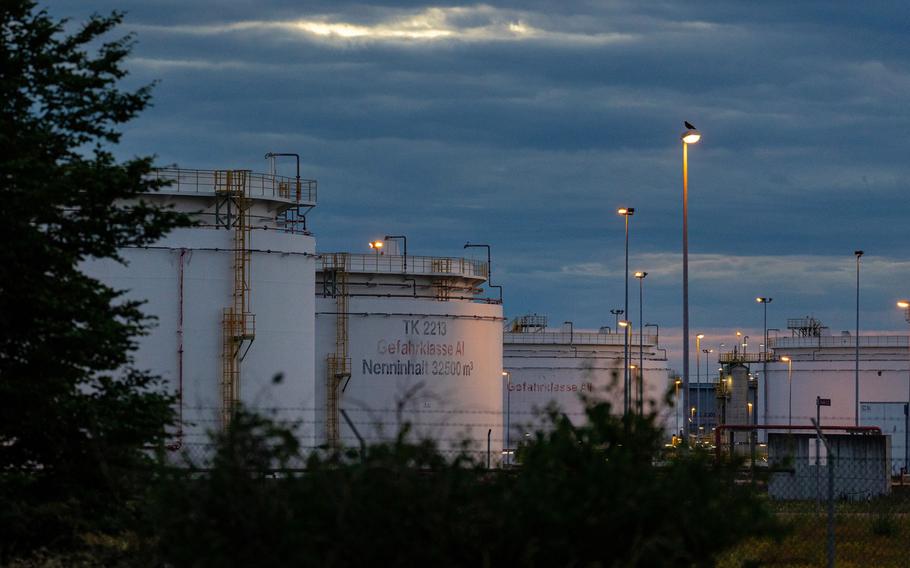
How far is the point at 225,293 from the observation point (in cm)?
3753

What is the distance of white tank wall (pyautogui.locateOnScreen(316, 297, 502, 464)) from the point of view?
50.9 m

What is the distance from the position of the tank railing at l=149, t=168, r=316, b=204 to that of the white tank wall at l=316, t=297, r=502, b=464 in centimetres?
953

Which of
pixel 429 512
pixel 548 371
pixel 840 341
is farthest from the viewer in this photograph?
pixel 548 371

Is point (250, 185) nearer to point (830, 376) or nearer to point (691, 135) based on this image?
point (691, 135)

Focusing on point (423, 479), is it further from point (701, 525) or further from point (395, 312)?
point (395, 312)

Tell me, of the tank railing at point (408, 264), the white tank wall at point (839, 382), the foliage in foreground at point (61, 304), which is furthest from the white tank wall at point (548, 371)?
the foliage in foreground at point (61, 304)

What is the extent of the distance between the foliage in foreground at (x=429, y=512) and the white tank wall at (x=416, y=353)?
1504 inches

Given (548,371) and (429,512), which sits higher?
(429,512)

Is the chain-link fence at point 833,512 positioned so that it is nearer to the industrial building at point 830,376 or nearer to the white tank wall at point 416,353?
the white tank wall at point 416,353

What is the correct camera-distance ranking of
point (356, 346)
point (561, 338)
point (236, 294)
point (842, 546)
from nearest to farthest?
point (842, 546) < point (236, 294) < point (356, 346) < point (561, 338)

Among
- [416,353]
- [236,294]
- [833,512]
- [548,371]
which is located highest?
[236,294]

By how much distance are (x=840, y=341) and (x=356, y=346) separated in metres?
41.3

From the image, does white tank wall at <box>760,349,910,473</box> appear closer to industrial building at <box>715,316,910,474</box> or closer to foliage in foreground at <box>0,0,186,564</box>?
industrial building at <box>715,316,910,474</box>

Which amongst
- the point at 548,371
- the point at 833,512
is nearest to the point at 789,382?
the point at 548,371
